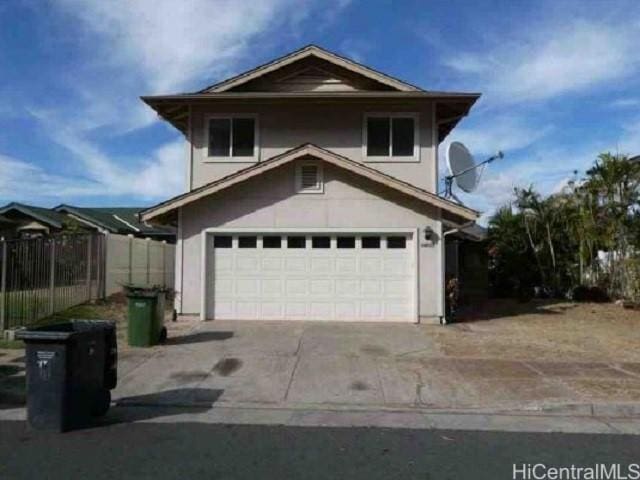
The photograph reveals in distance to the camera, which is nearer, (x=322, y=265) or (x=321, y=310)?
(x=321, y=310)

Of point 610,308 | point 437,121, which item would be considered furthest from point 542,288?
point 437,121

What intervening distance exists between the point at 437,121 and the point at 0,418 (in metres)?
13.5

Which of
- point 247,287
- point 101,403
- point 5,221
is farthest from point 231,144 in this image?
point 5,221

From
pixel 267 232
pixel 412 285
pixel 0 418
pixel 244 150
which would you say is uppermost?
pixel 244 150

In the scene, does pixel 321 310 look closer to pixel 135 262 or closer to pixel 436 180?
pixel 436 180

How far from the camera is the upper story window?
17391mm

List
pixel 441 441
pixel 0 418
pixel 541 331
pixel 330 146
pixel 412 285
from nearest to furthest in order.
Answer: pixel 441 441, pixel 0 418, pixel 541 331, pixel 412 285, pixel 330 146

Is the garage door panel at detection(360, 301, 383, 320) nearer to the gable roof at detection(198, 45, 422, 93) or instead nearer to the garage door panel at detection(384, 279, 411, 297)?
the garage door panel at detection(384, 279, 411, 297)

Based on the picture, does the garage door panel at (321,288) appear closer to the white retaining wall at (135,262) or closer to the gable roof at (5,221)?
the white retaining wall at (135,262)

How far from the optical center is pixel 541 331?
14680 millimetres

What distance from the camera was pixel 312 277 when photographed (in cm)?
1605

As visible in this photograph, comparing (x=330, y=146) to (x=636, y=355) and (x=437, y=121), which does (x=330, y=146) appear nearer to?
(x=437, y=121)

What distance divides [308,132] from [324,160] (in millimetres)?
1916

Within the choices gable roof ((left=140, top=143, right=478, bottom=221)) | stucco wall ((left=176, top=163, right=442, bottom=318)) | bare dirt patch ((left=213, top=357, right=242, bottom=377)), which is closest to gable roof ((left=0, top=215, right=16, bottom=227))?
gable roof ((left=140, top=143, right=478, bottom=221))
